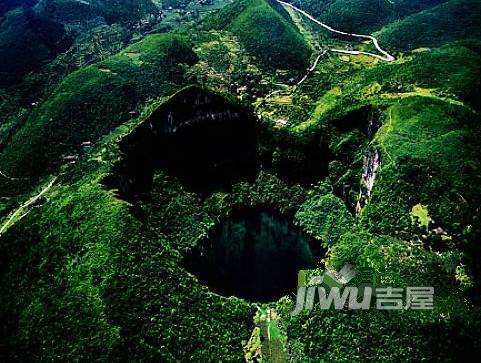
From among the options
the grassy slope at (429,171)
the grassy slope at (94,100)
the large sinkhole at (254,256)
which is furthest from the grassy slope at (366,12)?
the large sinkhole at (254,256)

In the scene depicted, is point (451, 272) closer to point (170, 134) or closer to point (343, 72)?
point (170, 134)

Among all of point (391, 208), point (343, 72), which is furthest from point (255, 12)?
point (391, 208)

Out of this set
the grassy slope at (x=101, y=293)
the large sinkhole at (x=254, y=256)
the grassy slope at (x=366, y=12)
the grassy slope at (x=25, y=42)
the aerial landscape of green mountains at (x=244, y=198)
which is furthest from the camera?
the grassy slope at (x=366, y=12)

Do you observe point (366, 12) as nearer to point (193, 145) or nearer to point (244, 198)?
point (193, 145)

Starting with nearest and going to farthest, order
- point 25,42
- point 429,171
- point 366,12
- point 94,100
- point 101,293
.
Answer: point 101,293
point 429,171
point 94,100
point 366,12
point 25,42

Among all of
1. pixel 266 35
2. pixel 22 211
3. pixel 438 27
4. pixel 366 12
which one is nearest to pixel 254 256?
pixel 22 211

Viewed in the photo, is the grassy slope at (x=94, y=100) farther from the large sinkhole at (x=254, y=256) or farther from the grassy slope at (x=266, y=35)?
the large sinkhole at (x=254, y=256)
